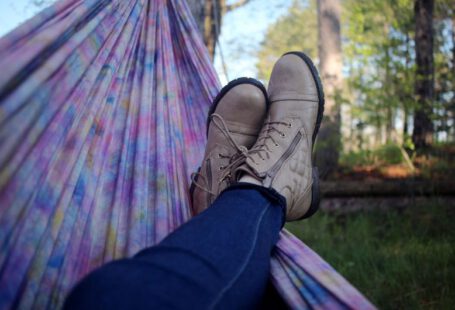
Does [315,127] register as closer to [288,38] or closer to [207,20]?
[207,20]

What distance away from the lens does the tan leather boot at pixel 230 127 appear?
1.01 metres

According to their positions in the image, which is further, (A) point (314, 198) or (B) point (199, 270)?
(A) point (314, 198)

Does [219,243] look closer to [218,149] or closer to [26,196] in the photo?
[26,196]

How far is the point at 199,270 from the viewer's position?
20.9 inches

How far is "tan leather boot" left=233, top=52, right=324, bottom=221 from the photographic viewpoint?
927mm

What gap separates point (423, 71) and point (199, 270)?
2.68 m

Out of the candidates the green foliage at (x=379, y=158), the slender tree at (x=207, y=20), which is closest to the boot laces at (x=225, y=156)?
the slender tree at (x=207, y=20)

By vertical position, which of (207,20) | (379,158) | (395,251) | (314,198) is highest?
(207,20)

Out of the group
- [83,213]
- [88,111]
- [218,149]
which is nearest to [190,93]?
[218,149]

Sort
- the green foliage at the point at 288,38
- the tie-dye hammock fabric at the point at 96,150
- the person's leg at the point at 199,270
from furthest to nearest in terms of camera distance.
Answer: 1. the green foliage at the point at 288,38
2. the tie-dye hammock fabric at the point at 96,150
3. the person's leg at the point at 199,270

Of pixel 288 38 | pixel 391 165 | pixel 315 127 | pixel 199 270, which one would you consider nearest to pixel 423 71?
pixel 391 165

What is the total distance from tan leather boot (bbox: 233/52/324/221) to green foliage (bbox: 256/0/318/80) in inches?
396

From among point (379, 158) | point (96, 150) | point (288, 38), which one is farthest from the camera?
point (288, 38)

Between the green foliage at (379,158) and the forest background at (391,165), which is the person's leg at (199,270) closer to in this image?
the forest background at (391,165)
